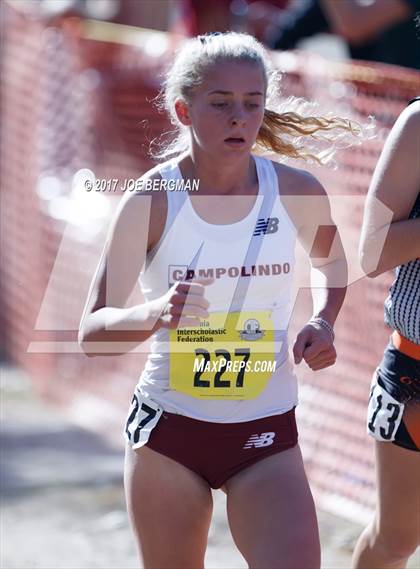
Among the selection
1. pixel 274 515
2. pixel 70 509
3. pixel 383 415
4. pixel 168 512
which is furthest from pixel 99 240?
pixel 274 515

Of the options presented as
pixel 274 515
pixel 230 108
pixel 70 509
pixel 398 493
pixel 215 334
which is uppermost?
pixel 230 108

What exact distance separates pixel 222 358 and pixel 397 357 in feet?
1.74

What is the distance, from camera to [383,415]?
3514mm

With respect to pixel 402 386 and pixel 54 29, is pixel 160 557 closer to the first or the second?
pixel 402 386

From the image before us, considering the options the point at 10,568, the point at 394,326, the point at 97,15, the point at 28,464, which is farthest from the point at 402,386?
the point at 97,15

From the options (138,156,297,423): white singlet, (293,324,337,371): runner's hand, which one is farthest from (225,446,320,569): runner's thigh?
(293,324,337,371): runner's hand

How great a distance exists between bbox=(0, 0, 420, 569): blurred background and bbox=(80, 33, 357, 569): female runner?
1619 millimetres

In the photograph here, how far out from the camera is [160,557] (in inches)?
126

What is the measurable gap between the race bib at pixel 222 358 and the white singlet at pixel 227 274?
1cm

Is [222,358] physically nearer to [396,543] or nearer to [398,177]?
[398,177]

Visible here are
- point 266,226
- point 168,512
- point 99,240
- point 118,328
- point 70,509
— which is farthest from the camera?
point 99,240

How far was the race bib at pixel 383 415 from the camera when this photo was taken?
349cm

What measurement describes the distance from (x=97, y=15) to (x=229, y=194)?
6.90m

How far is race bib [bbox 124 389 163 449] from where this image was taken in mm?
3252
